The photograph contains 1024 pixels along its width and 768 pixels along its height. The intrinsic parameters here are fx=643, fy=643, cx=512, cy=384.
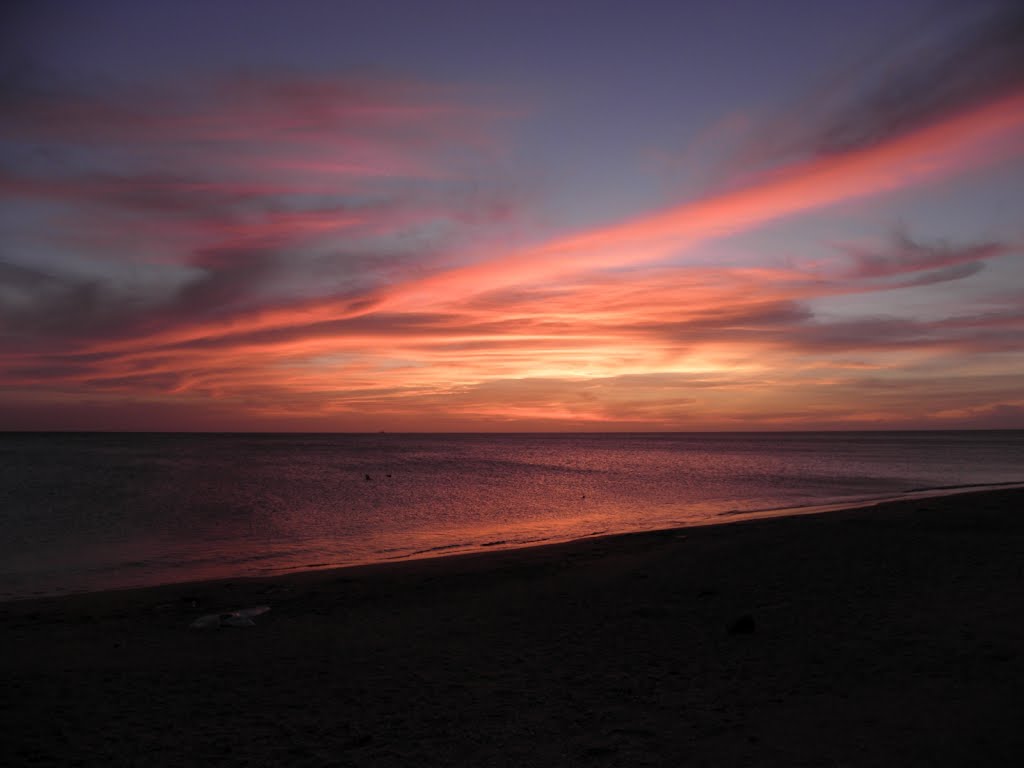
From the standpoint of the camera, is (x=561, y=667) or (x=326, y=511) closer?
(x=561, y=667)

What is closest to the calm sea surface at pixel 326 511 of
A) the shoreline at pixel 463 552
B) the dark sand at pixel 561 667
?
the shoreline at pixel 463 552

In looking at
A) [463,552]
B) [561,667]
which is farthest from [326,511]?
[561,667]

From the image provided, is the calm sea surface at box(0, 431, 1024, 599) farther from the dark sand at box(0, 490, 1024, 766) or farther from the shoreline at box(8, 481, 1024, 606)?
the dark sand at box(0, 490, 1024, 766)

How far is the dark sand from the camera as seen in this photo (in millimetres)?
6523

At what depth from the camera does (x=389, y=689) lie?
8.30m

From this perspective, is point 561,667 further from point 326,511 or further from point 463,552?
point 326,511

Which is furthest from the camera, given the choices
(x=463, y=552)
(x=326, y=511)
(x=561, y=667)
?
(x=326, y=511)

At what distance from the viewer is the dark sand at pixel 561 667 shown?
652cm

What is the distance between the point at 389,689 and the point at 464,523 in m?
19.5

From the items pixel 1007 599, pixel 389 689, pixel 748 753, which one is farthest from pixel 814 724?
pixel 1007 599

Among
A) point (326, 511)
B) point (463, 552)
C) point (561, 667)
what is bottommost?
point (326, 511)

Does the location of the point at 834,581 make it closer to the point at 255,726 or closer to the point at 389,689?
the point at 389,689

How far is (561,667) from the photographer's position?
8.85 m

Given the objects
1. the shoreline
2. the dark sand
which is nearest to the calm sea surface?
the shoreline
